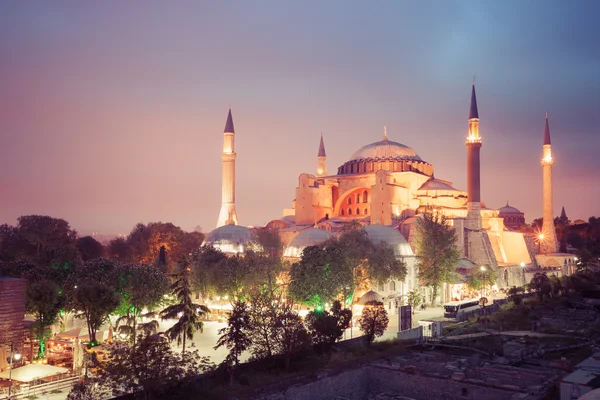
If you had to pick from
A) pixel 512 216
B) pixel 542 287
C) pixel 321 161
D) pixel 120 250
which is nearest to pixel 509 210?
pixel 512 216

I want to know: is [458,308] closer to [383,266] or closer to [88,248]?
[383,266]

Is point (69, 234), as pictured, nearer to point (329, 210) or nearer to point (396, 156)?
point (329, 210)

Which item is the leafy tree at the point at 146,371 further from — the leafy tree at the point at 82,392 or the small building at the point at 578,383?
the small building at the point at 578,383

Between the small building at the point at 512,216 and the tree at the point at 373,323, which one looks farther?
the small building at the point at 512,216

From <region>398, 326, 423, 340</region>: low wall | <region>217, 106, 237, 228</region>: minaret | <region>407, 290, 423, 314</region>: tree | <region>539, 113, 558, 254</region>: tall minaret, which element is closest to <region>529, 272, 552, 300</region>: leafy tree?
<region>407, 290, 423, 314</region>: tree

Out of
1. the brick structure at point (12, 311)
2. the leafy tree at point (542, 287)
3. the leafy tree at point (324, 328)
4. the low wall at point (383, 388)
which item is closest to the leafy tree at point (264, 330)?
the leafy tree at point (324, 328)

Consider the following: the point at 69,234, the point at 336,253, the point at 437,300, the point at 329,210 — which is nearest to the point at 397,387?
the point at 336,253

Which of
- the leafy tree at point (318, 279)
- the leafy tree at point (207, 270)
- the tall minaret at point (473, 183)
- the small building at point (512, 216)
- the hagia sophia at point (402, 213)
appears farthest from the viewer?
the small building at point (512, 216)
